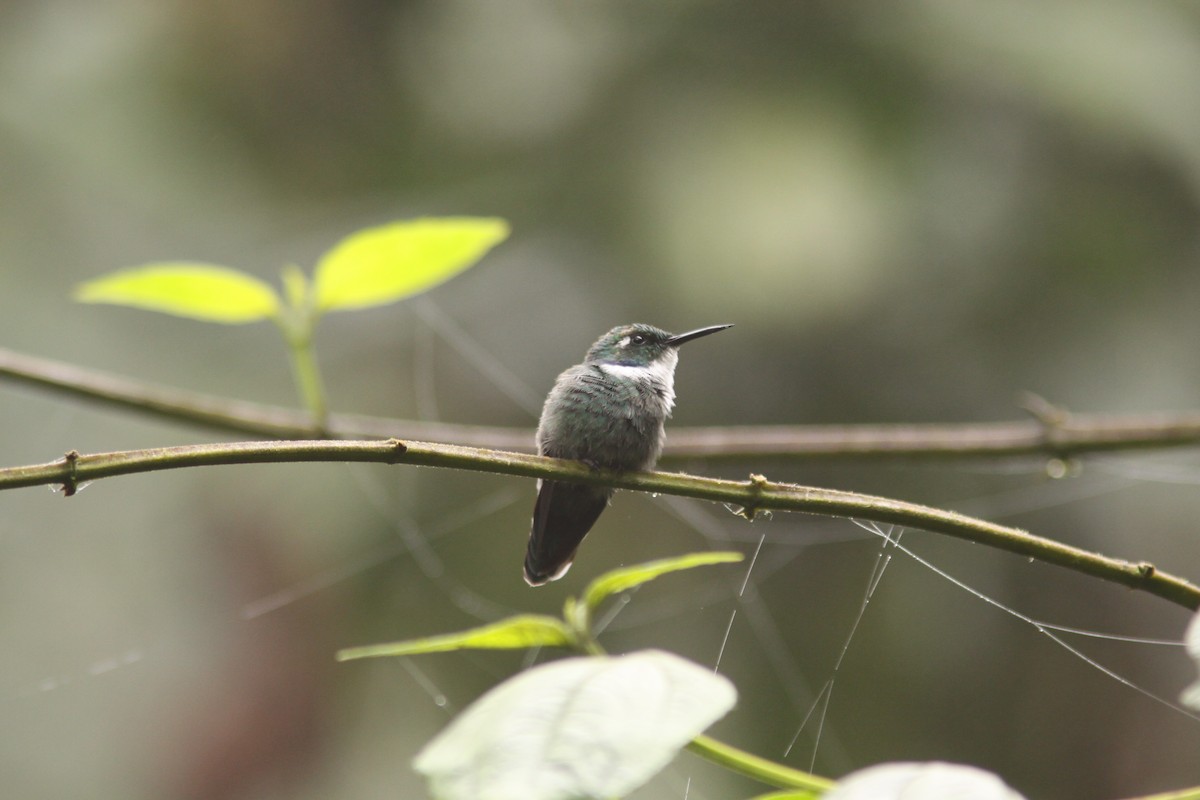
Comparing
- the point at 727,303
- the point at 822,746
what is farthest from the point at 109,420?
the point at 822,746

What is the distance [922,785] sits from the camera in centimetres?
64

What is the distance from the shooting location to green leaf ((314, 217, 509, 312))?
1482 millimetres

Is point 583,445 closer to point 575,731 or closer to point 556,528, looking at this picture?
point 556,528

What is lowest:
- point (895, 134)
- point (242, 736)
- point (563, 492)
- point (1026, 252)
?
point (242, 736)

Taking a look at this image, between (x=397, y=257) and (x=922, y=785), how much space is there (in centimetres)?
113

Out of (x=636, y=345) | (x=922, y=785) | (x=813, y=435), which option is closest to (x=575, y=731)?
(x=922, y=785)

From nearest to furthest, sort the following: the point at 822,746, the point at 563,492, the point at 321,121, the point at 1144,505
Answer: the point at 563,492 < the point at 822,746 < the point at 1144,505 < the point at 321,121

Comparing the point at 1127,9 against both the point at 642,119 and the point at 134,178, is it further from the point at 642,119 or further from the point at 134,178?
the point at 134,178

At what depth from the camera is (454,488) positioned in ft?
15.5

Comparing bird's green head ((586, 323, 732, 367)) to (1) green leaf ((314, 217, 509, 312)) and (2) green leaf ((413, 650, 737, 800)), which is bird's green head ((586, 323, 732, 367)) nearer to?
(1) green leaf ((314, 217, 509, 312))

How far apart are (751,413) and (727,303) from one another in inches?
21.6

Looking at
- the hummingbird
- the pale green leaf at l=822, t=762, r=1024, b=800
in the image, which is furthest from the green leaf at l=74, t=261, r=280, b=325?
the pale green leaf at l=822, t=762, r=1024, b=800

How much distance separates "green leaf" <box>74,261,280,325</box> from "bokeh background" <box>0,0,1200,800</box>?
2486 millimetres

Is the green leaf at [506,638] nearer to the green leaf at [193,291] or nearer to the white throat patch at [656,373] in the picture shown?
the green leaf at [193,291]
